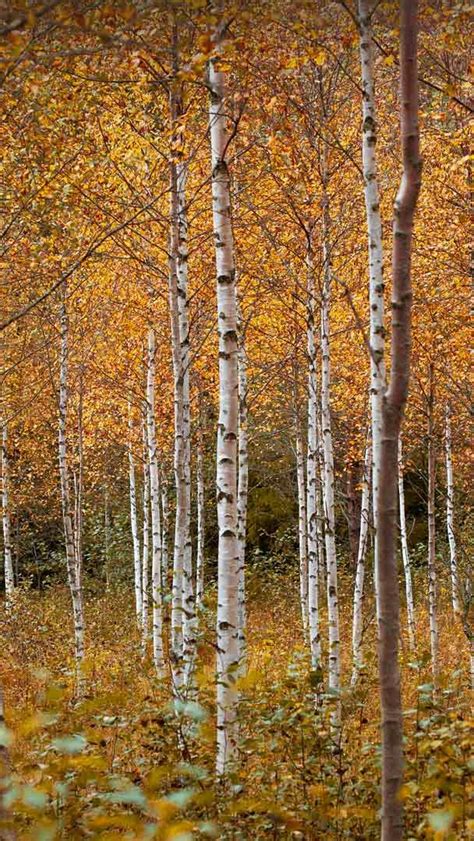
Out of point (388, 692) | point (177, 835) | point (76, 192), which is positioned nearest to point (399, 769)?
point (388, 692)

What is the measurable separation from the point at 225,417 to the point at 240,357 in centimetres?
459

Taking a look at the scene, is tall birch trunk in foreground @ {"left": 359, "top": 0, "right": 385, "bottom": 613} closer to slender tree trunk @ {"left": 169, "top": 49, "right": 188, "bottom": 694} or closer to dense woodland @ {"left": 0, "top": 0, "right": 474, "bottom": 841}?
dense woodland @ {"left": 0, "top": 0, "right": 474, "bottom": 841}

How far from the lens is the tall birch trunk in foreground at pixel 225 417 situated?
5375 mm

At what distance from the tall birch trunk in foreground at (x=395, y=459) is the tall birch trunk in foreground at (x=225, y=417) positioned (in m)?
2.35

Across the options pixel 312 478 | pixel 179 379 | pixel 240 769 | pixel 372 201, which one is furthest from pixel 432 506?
pixel 240 769

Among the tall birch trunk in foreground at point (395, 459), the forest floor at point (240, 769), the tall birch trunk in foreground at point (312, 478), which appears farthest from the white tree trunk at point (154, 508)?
the tall birch trunk in foreground at point (395, 459)

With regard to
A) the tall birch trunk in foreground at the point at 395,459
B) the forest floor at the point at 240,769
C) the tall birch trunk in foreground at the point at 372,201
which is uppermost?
the tall birch trunk in foreground at the point at 372,201

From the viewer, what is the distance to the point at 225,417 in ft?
18.5

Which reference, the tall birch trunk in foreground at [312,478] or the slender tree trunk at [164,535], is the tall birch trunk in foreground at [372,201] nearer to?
the tall birch trunk in foreground at [312,478]

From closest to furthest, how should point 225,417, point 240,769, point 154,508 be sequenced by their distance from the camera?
point 240,769 < point 225,417 < point 154,508

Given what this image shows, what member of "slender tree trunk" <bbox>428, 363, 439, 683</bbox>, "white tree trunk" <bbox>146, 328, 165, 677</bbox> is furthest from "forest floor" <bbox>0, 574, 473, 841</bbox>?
"slender tree trunk" <bbox>428, 363, 439, 683</bbox>

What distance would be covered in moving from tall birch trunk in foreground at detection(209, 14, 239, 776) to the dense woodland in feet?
0.07

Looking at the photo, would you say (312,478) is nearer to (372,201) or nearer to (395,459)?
(372,201)

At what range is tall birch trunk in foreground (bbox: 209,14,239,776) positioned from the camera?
5.38 metres
